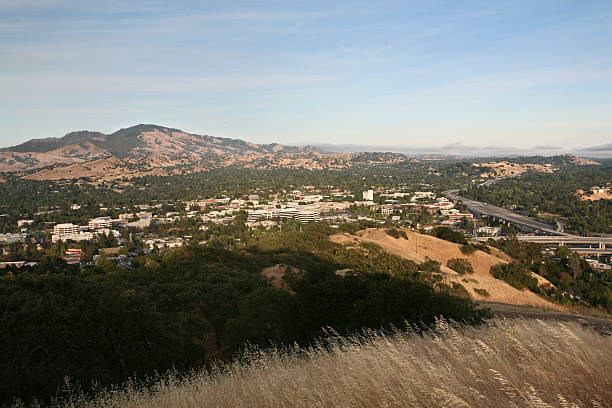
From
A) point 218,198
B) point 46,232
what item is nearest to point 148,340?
point 46,232

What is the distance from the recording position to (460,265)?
34750mm

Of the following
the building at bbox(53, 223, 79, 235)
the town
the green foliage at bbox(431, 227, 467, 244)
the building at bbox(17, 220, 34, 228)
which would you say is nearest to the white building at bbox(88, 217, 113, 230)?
the town

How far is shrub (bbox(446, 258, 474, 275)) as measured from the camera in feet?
112

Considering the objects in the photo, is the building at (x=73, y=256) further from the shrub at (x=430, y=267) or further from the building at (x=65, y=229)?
the shrub at (x=430, y=267)

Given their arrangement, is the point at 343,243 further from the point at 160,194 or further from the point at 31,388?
the point at 160,194

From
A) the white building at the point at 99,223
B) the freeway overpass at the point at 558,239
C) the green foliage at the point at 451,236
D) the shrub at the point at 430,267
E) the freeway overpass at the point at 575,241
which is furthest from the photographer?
the white building at the point at 99,223

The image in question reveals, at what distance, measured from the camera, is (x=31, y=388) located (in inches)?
325

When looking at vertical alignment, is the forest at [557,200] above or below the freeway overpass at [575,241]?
above

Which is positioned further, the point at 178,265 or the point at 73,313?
the point at 178,265

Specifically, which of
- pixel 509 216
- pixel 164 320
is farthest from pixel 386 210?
pixel 164 320

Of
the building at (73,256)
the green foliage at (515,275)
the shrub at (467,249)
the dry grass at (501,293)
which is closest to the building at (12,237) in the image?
the building at (73,256)

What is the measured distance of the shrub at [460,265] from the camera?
112 feet

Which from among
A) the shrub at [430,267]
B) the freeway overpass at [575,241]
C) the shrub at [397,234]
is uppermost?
the shrub at [397,234]

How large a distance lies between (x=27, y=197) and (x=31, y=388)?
405ft
